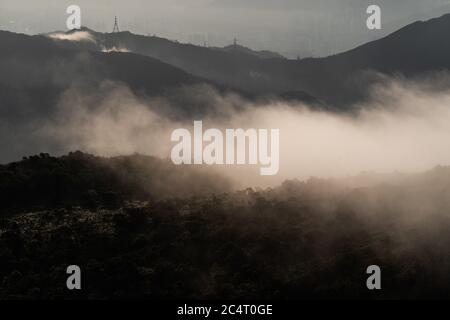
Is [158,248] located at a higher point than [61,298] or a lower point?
higher

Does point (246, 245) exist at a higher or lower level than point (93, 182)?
lower

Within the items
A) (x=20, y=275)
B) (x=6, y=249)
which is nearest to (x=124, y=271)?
(x=20, y=275)

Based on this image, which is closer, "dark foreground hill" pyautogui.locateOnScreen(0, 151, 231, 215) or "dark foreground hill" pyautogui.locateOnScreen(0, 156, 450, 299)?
"dark foreground hill" pyautogui.locateOnScreen(0, 156, 450, 299)

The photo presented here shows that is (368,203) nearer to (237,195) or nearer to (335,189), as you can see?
(335,189)

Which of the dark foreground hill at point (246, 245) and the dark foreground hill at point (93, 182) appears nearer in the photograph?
the dark foreground hill at point (246, 245)

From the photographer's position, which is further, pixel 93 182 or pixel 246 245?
pixel 93 182

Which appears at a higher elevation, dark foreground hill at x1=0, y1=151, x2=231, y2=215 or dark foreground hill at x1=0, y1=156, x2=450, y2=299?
dark foreground hill at x1=0, y1=151, x2=231, y2=215
